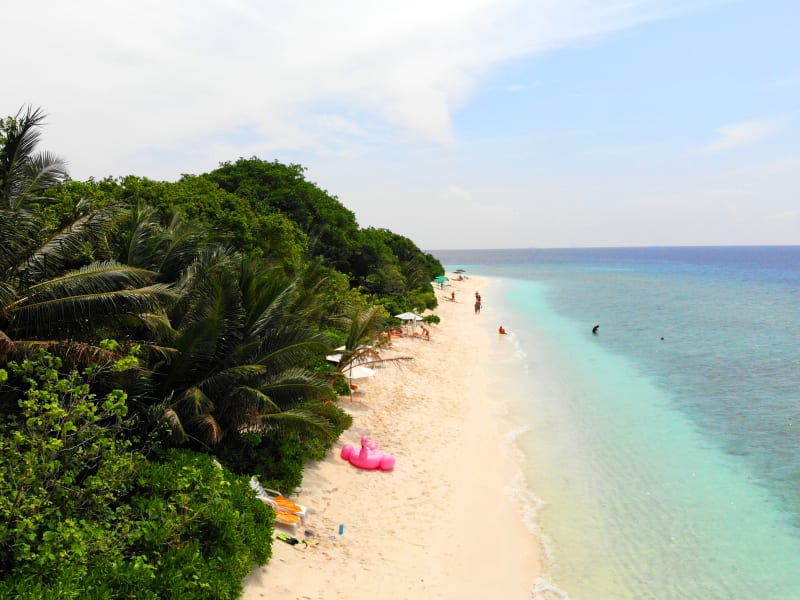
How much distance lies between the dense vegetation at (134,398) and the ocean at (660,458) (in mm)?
5373

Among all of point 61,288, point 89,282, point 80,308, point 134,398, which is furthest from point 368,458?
point 61,288

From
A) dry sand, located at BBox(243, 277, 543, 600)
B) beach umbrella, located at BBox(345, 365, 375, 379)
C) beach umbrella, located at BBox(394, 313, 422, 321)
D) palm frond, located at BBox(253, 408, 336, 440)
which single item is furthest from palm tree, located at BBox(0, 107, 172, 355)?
beach umbrella, located at BBox(394, 313, 422, 321)

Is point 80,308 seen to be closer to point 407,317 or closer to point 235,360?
point 235,360

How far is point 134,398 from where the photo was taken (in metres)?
7.69

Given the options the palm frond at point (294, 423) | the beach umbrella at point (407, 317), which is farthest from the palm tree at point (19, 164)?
the beach umbrella at point (407, 317)

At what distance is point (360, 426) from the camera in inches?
542

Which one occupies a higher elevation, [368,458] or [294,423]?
[294,423]

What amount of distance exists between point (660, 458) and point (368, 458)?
315 inches

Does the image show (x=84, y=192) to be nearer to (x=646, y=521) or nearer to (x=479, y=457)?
(x=479, y=457)

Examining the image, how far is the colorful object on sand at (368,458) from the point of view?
37.5ft

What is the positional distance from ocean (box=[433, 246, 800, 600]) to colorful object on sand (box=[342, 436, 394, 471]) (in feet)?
10.7

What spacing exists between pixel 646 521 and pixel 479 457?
13.0 feet

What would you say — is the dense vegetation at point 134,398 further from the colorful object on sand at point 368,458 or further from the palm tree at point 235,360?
the colorful object on sand at point 368,458

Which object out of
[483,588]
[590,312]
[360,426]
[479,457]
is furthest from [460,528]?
[590,312]
